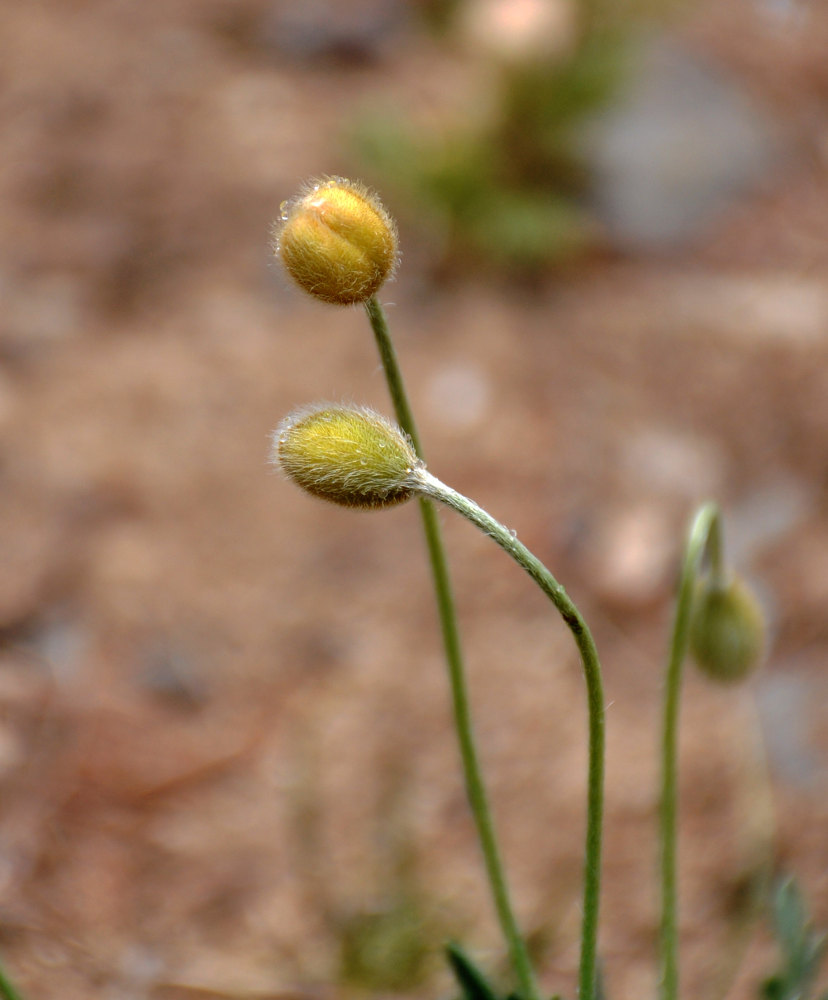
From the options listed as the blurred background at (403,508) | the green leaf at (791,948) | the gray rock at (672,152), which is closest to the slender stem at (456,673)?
the green leaf at (791,948)

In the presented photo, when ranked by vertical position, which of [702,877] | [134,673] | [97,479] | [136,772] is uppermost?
[97,479]

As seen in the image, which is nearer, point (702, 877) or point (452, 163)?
point (702, 877)

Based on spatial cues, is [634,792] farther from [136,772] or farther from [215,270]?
[215,270]

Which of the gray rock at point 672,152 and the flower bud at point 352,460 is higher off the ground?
the gray rock at point 672,152

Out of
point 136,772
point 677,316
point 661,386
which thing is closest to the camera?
point 136,772

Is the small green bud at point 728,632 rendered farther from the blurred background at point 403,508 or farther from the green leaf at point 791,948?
the blurred background at point 403,508

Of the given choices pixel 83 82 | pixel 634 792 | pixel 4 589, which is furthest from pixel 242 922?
pixel 83 82
